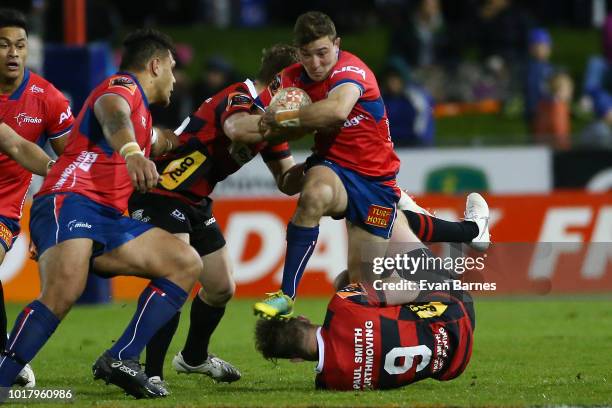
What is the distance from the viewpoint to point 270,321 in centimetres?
778

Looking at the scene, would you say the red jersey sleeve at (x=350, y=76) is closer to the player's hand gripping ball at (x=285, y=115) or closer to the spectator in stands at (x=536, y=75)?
the player's hand gripping ball at (x=285, y=115)

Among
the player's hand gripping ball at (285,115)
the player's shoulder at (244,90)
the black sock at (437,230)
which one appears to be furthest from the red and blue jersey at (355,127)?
the black sock at (437,230)

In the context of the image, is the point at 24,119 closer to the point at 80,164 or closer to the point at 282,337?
the point at 80,164

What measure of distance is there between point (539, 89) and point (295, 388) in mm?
11415

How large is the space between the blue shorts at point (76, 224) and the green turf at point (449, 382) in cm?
97

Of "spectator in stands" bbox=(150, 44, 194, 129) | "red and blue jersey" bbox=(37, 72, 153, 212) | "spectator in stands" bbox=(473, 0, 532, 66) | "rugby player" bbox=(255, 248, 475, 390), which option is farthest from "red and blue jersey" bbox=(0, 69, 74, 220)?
"spectator in stands" bbox=(473, 0, 532, 66)

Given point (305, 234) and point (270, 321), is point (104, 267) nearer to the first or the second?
point (270, 321)

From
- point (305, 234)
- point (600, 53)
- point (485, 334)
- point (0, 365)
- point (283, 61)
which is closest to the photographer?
point (0, 365)


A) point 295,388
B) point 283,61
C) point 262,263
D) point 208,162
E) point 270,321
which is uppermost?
point 283,61

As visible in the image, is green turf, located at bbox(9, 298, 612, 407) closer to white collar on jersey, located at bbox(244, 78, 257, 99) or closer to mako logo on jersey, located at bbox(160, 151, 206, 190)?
mako logo on jersey, located at bbox(160, 151, 206, 190)

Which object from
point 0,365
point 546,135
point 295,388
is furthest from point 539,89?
point 0,365

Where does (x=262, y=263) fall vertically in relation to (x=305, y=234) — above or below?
below

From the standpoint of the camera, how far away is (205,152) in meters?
8.74

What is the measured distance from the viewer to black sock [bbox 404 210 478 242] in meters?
9.71
